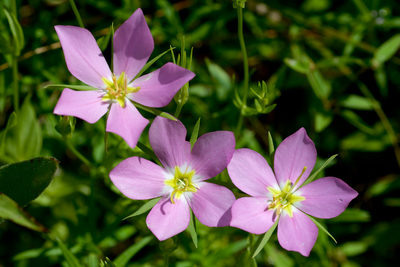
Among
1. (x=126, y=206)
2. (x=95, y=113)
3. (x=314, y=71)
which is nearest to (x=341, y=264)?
(x=314, y=71)

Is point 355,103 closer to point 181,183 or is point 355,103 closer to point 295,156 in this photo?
point 295,156

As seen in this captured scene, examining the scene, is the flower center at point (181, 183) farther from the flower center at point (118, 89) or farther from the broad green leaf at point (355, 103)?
the broad green leaf at point (355, 103)

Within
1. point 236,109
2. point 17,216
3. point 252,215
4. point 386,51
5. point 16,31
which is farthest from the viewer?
point 386,51

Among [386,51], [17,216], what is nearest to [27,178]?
[17,216]

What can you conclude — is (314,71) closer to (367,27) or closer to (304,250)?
(367,27)

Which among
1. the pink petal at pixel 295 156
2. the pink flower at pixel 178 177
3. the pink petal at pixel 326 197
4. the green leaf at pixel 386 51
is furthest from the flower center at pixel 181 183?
the green leaf at pixel 386 51

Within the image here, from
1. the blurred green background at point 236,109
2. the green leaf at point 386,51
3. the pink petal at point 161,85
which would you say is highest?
the pink petal at point 161,85
